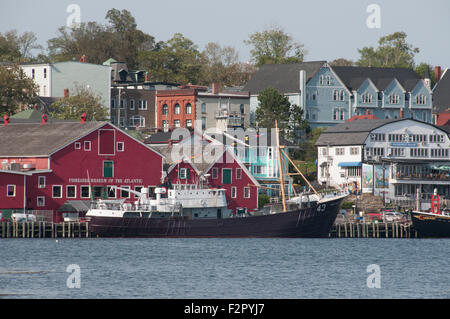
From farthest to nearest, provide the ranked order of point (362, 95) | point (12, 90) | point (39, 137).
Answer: point (362, 95)
point (12, 90)
point (39, 137)

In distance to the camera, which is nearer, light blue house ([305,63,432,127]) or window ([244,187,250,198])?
window ([244,187,250,198])

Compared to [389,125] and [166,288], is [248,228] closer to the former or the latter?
[166,288]

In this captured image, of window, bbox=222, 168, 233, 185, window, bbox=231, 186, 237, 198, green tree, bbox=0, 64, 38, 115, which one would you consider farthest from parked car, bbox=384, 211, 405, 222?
green tree, bbox=0, 64, 38, 115

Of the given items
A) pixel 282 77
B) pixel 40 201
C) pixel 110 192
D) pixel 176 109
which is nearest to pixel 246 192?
pixel 110 192

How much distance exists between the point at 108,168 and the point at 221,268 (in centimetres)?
A: 2985

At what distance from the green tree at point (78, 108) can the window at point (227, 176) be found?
2461cm

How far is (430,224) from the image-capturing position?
3541 inches

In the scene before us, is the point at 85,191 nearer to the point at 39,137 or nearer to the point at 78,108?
the point at 39,137

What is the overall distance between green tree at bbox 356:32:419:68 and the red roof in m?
19.8

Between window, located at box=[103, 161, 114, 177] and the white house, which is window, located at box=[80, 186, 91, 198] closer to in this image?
window, located at box=[103, 161, 114, 177]

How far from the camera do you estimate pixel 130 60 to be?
6255 inches

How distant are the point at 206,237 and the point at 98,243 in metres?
10.8

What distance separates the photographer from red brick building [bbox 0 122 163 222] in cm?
8319

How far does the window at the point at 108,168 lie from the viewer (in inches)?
3465
